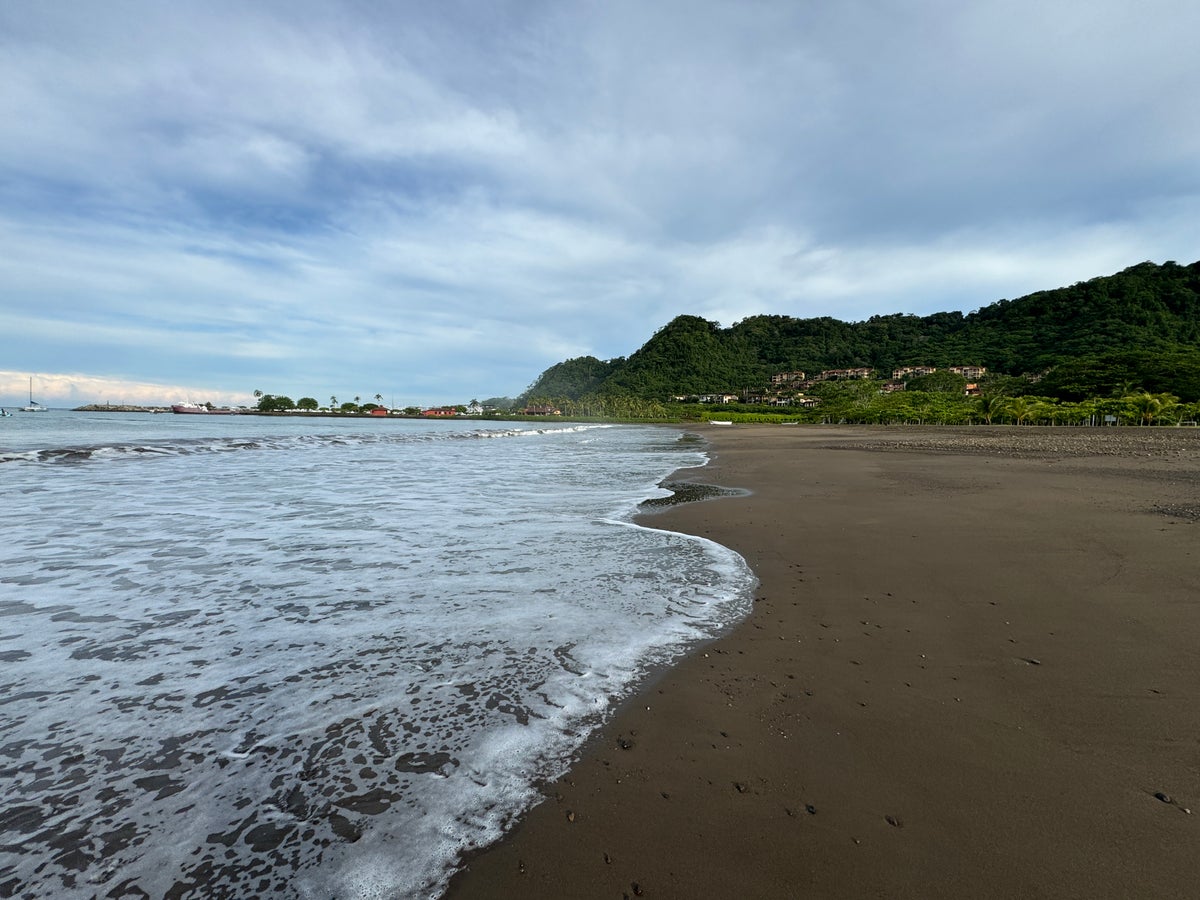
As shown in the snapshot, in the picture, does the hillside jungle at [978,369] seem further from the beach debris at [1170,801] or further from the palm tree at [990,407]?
the beach debris at [1170,801]

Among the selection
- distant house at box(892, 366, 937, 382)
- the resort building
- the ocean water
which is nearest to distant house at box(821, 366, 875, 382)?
the resort building

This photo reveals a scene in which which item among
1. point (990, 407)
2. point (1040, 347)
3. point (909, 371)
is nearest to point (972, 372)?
point (1040, 347)

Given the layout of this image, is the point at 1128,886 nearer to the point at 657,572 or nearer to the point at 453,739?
the point at 453,739

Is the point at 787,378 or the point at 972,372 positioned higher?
the point at 787,378

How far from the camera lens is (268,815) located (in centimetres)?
226

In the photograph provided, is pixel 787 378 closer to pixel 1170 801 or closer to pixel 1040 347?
pixel 1040 347

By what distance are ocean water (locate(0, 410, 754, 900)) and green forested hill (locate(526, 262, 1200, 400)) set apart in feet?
324

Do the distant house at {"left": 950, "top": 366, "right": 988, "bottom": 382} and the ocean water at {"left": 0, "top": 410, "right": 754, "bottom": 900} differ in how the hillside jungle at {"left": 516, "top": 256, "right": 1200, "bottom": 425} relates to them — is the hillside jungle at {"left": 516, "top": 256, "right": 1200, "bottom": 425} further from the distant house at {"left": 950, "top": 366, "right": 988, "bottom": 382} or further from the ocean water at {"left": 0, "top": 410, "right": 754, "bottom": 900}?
the ocean water at {"left": 0, "top": 410, "right": 754, "bottom": 900}

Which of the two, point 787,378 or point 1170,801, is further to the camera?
point 787,378

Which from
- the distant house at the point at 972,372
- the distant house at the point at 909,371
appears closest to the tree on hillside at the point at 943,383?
the distant house at the point at 972,372

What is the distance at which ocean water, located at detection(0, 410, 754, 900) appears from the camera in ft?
6.82

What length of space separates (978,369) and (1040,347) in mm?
14051

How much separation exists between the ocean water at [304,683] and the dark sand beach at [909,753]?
379 millimetres

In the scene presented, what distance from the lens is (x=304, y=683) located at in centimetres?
342
